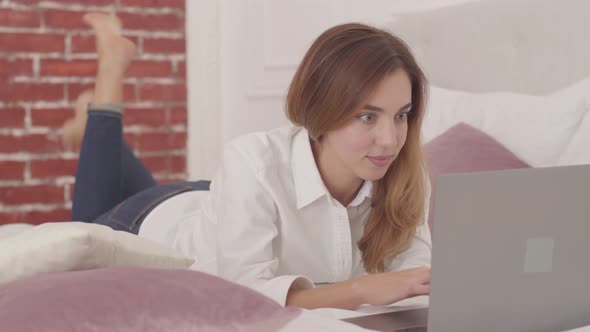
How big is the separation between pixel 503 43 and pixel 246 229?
123 centimetres

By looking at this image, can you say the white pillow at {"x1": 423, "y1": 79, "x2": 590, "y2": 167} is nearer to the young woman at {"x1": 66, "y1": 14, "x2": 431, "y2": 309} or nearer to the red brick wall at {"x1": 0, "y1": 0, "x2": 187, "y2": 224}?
the young woman at {"x1": 66, "y1": 14, "x2": 431, "y2": 309}

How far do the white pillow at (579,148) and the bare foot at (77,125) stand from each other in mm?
1780

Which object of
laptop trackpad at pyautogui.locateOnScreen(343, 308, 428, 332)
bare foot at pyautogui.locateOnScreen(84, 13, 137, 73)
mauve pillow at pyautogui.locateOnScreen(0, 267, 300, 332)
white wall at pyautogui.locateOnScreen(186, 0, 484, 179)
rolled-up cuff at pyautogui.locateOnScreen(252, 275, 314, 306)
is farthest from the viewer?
white wall at pyautogui.locateOnScreen(186, 0, 484, 179)

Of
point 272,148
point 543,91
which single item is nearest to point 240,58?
point 543,91

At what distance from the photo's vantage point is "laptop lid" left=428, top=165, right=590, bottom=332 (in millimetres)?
829

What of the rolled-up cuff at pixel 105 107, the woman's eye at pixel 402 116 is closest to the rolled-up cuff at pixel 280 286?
the woman's eye at pixel 402 116

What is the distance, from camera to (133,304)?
0.84 metres

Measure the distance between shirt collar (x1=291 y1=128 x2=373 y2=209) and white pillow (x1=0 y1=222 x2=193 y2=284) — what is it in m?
0.41

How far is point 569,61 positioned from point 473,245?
1.39m

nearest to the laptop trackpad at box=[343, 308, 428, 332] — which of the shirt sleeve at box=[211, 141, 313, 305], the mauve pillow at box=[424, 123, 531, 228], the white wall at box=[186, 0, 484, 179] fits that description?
the shirt sleeve at box=[211, 141, 313, 305]

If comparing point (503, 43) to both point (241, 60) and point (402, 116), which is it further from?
point (241, 60)

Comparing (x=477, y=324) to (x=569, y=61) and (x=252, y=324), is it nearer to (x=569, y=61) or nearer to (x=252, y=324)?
(x=252, y=324)

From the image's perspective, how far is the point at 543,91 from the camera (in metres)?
2.13

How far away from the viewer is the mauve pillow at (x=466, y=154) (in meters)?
1.82
